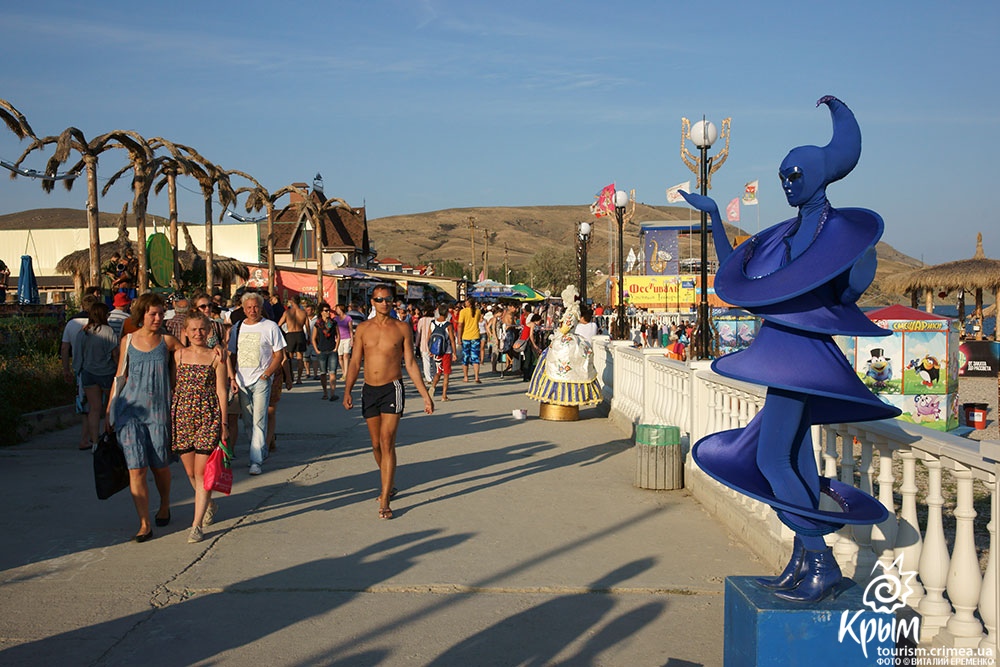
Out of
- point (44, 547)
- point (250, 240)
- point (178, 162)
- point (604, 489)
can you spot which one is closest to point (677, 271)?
point (250, 240)

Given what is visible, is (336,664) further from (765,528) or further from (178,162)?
(178,162)

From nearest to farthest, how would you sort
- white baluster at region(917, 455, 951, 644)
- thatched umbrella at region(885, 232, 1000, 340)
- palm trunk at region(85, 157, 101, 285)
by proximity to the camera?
white baluster at region(917, 455, 951, 644) < palm trunk at region(85, 157, 101, 285) < thatched umbrella at region(885, 232, 1000, 340)

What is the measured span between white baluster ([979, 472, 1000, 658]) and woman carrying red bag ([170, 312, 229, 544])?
523 centimetres

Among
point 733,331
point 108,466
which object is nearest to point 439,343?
point 733,331

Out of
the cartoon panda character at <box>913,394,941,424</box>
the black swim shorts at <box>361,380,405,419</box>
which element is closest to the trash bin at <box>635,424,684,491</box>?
the black swim shorts at <box>361,380,405,419</box>

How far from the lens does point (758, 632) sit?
3.55 meters

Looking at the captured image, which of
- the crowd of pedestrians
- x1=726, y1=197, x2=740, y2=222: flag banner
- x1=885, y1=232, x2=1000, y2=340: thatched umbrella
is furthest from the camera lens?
x1=726, y1=197, x2=740, y2=222: flag banner

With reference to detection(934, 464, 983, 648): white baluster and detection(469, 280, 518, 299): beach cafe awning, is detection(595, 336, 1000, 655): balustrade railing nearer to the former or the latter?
detection(934, 464, 983, 648): white baluster

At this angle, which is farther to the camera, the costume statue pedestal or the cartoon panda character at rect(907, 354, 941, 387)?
the costume statue pedestal

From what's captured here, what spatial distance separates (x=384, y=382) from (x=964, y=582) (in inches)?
200

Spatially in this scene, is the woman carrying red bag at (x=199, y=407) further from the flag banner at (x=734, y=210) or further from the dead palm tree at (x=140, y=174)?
the flag banner at (x=734, y=210)

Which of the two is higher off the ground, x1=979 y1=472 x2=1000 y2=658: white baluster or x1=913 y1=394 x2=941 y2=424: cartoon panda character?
x1=979 y1=472 x2=1000 y2=658: white baluster

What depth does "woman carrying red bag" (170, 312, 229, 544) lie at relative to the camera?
6965 millimetres

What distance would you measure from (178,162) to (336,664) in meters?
20.7
